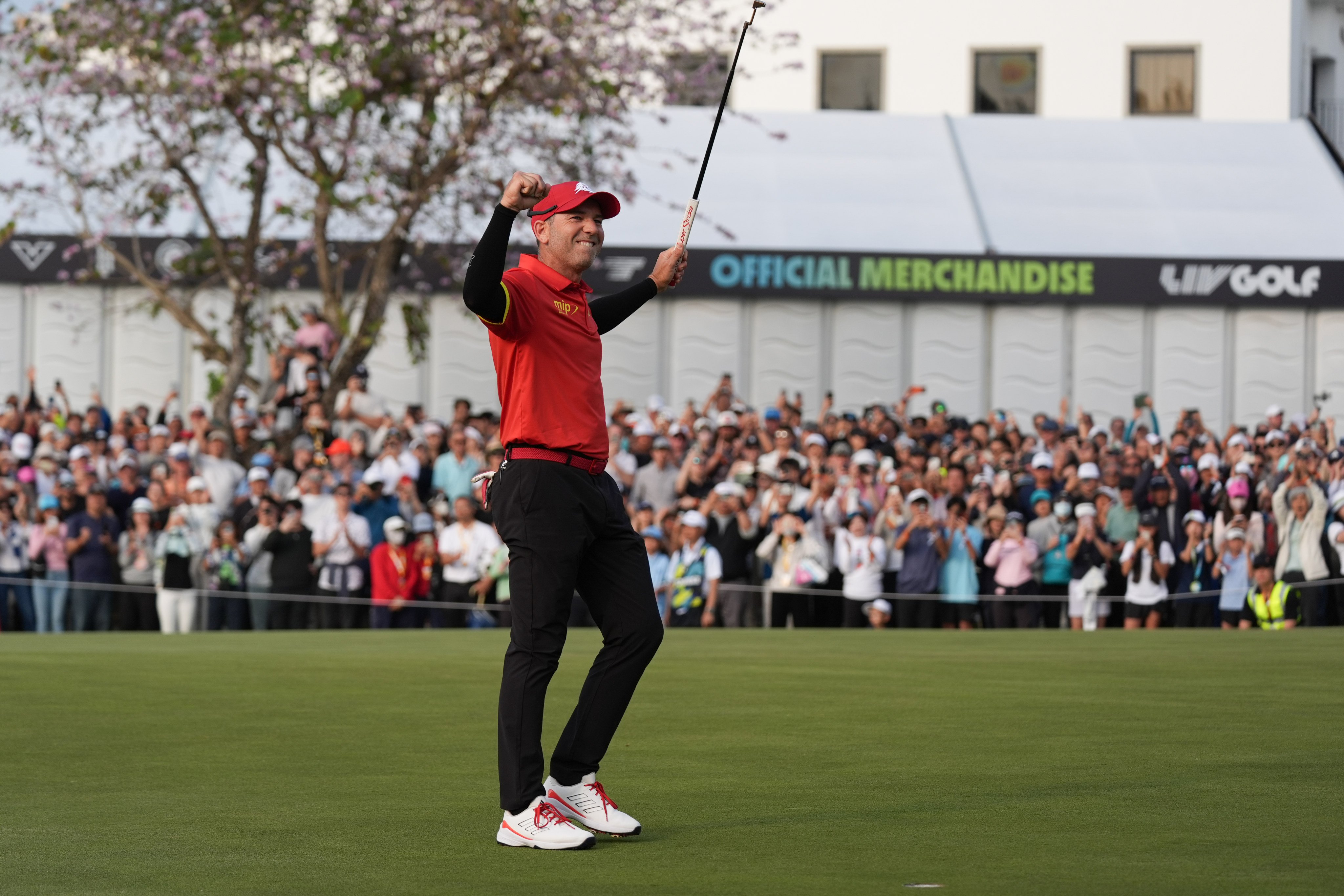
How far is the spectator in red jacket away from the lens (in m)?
18.2

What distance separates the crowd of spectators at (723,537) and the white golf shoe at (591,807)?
39.9ft

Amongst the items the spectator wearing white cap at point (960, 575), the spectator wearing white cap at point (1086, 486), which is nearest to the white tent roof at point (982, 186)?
the spectator wearing white cap at point (1086, 486)

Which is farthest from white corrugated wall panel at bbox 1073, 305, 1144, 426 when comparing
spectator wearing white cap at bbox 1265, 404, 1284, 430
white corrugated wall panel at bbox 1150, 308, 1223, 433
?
spectator wearing white cap at bbox 1265, 404, 1284, 430

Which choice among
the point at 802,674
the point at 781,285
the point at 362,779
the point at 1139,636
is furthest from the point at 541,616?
the point at 781,285

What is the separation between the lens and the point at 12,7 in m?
21.0

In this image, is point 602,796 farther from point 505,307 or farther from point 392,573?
point 392,573

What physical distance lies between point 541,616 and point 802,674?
20.8 ft

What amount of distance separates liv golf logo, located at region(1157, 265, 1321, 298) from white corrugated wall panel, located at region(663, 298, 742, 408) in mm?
6605

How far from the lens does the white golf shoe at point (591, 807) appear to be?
19.3ft

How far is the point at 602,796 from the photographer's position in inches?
234

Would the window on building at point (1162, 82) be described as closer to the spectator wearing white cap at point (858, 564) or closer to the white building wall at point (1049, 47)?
the white building wall at point (1049, 47)

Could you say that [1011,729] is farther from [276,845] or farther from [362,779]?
[276,845]

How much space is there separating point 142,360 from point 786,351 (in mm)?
9803

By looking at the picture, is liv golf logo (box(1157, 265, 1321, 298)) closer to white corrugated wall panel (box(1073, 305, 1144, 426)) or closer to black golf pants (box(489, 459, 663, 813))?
white corrugated wall panel (box(1073, 305, 1144, 426))
